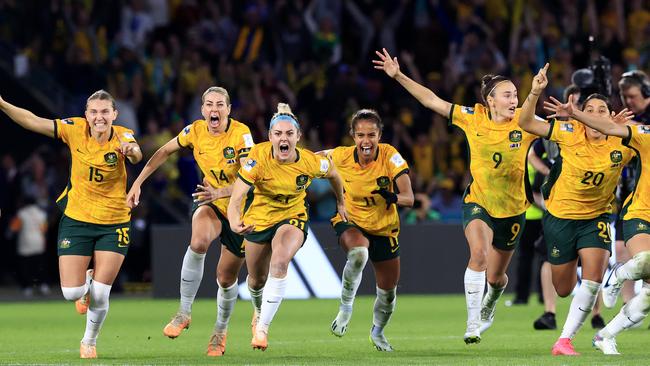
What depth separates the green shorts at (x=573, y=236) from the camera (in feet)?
41.8

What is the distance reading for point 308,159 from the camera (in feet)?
42.3

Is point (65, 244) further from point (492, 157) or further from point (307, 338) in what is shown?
point (492, 157)

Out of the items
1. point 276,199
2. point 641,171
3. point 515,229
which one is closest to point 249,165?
point 276,199

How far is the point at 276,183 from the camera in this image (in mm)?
12766

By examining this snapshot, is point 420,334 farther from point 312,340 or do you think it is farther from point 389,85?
point 389,85

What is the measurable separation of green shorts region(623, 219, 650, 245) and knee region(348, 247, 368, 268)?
2441 millimetres

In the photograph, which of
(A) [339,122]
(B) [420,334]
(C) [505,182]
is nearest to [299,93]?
(A) [339,122]

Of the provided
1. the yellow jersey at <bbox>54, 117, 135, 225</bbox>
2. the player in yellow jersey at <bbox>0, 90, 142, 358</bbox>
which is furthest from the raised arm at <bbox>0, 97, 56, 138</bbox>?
the yellow jersey at <bbox>54, 117, 135, 225</bbox>

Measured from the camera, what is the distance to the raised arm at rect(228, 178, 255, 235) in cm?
1230

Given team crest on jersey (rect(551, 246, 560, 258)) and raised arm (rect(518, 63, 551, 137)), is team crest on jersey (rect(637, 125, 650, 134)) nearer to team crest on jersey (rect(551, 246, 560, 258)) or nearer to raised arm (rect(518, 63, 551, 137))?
raised arm (rect(518, 63, 551, 137))

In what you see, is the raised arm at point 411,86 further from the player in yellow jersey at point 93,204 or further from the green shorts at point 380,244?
the player in yellow jersey at point 93,204

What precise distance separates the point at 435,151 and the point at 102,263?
1241cm

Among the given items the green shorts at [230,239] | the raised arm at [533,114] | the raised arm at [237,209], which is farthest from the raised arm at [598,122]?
the green shorts at [230,239]

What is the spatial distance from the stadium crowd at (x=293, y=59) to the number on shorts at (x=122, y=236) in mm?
10020
